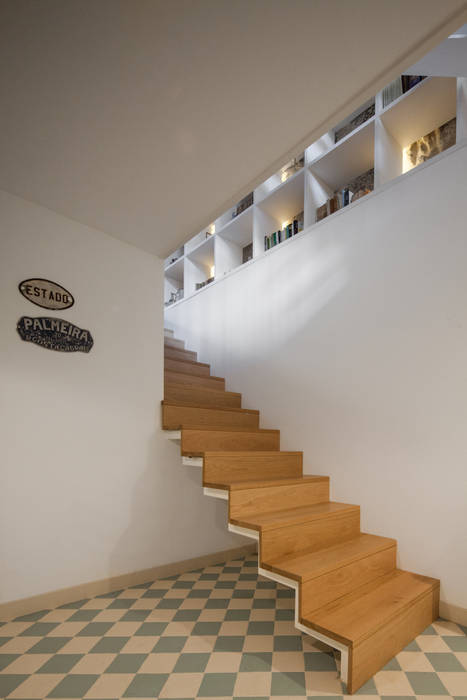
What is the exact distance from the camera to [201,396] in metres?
3.45

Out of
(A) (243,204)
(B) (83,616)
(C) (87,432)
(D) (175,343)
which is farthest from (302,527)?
(A) (243,204)

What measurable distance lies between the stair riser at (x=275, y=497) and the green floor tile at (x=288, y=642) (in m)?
0.61

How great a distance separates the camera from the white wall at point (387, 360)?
223cm

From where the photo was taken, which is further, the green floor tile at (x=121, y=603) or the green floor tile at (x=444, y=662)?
the green floor tile at (x=121, y=603)

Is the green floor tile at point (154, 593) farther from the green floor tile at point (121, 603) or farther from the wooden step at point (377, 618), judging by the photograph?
the wooden step at point (377, 618)

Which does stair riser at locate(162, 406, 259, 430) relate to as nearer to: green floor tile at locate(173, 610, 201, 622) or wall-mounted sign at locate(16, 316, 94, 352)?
wall-mounted sign at locate(16, 316, 94, 352)

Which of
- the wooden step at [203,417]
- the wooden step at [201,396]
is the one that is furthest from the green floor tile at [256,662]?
the wooden step at [201,396]

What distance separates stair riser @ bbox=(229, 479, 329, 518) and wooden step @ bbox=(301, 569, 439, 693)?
24.9 inches

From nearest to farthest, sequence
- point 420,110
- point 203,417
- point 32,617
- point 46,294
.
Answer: point 32,617 → point 46,294 → point 420,110 → point 203,417

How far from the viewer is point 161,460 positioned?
2830mm

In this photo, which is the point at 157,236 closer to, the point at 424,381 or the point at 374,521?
the point at 424,381

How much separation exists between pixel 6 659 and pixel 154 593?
892mm

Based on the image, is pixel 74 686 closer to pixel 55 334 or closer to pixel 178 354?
pixel 55 334

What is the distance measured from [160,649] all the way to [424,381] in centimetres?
199
